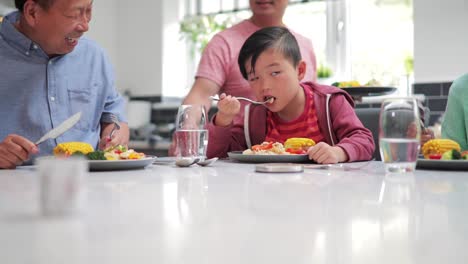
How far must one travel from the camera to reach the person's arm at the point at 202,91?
84.7 inches

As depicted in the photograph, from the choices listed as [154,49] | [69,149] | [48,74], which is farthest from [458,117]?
[154,49]

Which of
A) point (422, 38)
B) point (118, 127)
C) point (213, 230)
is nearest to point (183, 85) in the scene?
point (422, 38)

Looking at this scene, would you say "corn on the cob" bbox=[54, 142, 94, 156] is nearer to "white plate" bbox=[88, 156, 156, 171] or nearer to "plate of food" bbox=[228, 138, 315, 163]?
"white plate" bbox=[88, 156, 156, 171]

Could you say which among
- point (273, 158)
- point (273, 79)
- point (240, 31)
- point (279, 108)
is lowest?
point (273, 158)

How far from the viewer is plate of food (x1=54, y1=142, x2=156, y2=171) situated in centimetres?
118

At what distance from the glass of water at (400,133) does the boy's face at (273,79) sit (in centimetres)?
70

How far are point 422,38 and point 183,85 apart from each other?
229 cm

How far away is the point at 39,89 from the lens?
174 cm

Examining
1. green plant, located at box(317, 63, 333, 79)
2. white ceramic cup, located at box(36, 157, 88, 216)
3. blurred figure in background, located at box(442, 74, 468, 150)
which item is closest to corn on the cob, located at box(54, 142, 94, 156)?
white ceramic cup, located at box(36, 157, 88, 216)

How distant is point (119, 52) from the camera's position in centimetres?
480

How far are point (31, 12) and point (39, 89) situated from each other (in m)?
0.26

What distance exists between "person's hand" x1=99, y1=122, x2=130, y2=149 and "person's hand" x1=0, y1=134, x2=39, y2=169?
405 mm

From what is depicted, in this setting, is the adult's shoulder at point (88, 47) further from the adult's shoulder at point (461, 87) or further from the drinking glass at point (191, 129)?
the adult's shoulder at point (461, 87)

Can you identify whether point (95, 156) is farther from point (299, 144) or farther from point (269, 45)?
point (269, 45)
